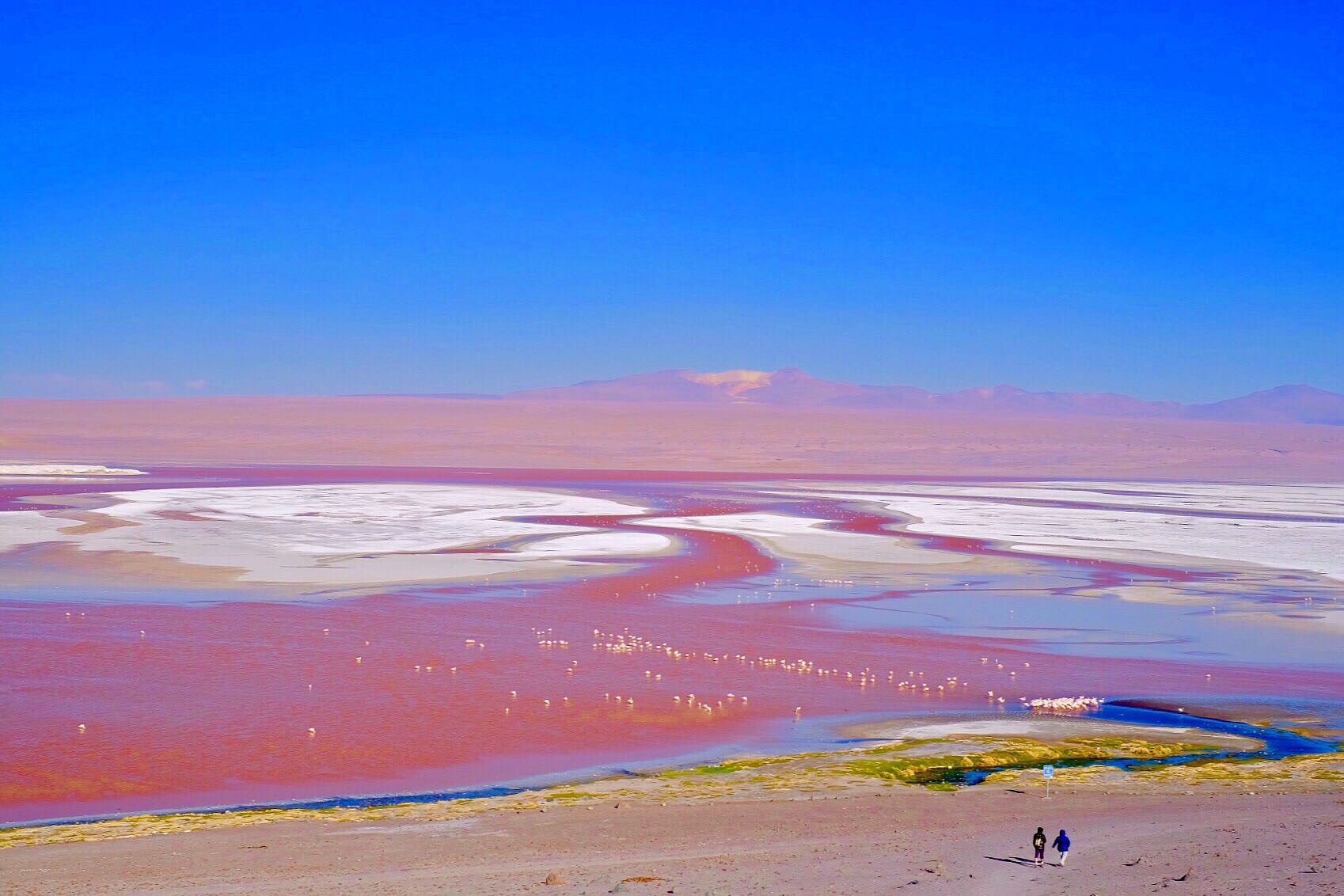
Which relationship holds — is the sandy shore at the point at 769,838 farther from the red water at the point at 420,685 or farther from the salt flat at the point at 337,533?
the salt flat at the point at 337,533

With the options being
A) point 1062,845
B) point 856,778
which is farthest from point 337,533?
point 1062,845

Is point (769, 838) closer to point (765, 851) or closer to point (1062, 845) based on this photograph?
point (765, 851)

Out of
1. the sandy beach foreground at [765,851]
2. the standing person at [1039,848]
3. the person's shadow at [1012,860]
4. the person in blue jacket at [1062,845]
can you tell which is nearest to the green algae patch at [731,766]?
the sandy beach foreground at [765,851]

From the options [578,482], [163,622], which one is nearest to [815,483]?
[578,482]

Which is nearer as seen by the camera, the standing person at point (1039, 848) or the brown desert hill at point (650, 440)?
the standing person at point (1039, 848)

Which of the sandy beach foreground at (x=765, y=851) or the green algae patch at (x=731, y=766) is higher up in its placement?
the sandy beach foreground at (x=765, y=851)

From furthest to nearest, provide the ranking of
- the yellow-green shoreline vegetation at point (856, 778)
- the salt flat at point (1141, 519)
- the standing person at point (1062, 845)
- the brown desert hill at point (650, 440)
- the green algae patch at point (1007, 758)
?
the brown desert hill at point (650, 440)
the salt flat at point (1141, 519)
the green algae patch at point (1007, 758)
the yellow-green shoreline vegetation at point (856, 778)
the standing person at point (1062, 845)

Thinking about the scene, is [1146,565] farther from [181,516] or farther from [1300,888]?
[181,516]
